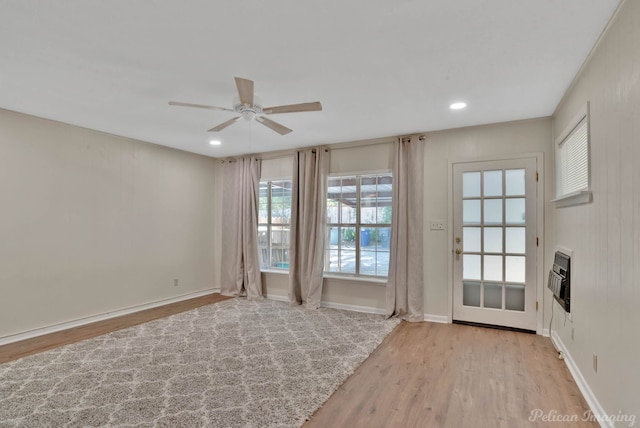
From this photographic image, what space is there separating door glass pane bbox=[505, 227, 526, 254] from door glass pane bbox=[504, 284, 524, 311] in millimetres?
413

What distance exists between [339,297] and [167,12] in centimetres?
398

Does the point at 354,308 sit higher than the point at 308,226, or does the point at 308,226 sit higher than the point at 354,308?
the point at 308,226

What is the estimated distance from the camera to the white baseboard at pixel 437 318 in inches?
162

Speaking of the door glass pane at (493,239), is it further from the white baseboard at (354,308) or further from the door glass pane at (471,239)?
the white baseboard at (354,308)

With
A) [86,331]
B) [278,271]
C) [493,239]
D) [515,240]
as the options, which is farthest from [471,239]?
[86,331]

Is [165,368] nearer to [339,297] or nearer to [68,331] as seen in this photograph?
[68,331]

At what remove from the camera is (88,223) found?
4156 millimetres

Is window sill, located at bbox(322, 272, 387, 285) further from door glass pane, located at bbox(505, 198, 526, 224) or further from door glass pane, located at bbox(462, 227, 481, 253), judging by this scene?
door glass pane, located at bbox(505, 198, 526, 224)

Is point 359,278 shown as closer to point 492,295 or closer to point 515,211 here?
point 492,295

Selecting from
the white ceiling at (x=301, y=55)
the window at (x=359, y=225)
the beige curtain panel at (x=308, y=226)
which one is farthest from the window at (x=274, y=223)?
the white ceiling at (x=301, y=55)

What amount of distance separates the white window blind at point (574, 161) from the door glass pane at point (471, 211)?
810 millimetres

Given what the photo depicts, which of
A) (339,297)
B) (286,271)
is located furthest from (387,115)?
(286,271)

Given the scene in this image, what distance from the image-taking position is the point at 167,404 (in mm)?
2281

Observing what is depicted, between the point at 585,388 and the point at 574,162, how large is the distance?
178 cm
